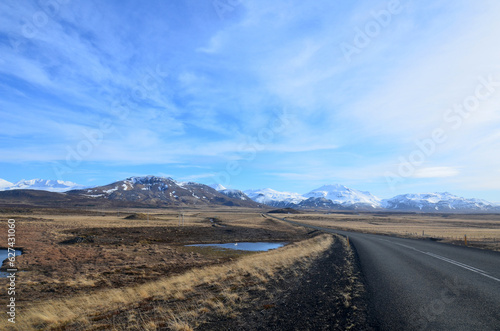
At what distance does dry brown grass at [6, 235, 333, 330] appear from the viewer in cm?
900

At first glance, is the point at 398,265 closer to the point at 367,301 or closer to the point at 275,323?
the point at 367,301

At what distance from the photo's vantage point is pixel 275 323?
8000 mm

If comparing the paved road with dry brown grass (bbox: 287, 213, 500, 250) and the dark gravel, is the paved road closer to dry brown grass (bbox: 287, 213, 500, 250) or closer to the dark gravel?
the dark gravel

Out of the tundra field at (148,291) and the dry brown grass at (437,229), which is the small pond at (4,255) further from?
the dry brown grass at (437,229)

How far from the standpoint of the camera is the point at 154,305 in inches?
432

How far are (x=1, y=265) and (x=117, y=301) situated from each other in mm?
17098

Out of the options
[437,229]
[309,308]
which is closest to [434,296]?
[309,308]

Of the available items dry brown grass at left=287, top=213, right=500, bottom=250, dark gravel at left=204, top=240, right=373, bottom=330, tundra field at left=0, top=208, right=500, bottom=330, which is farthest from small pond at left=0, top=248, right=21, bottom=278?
dry brown grass at left=287, top=213, right=500, bottom=250

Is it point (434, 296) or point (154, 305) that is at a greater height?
point (434, 296)

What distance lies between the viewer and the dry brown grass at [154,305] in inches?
354

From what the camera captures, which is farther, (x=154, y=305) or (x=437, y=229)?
(x=437, y=229)

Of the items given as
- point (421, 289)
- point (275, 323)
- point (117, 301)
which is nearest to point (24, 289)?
point (117, 301)

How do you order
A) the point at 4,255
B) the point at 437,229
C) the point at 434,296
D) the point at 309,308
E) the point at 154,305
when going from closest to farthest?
the point at 309,308 → the point at 434,296 → the point at 154,305 → the point at 4,255 → the point at 437,229

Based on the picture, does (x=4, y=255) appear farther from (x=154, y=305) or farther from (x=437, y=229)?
(x=437, y=229)
